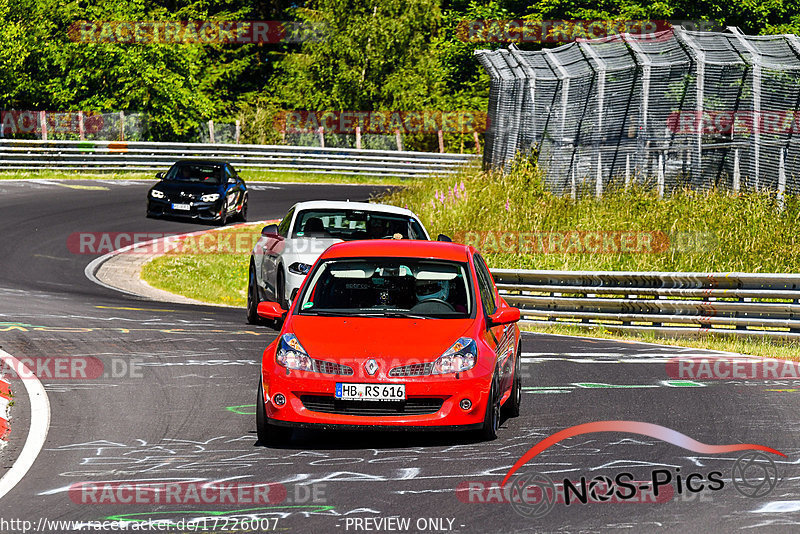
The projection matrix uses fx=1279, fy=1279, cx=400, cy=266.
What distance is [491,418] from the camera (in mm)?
9273

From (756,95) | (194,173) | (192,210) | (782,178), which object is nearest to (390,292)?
(782,178)

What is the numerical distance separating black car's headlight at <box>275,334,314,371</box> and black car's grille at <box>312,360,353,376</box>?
0.04 m

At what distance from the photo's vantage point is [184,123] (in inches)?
2219

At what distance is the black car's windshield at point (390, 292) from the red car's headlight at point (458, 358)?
0.55 m

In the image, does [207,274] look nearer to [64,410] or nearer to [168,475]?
[64,410]

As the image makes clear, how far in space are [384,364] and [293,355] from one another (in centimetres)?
68

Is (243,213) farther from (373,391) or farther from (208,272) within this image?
(373,391)

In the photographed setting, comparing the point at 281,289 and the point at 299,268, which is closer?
the point at 299,268

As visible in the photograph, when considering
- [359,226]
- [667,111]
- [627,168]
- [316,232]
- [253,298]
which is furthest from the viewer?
[627,168]

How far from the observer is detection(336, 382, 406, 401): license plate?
8.92 meters

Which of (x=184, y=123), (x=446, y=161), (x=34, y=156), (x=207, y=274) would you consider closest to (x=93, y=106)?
(x=184, y=123)

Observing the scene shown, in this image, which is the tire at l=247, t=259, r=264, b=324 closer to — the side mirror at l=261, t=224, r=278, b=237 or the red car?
the side mirror at l=261, t=224, r=278, b=237

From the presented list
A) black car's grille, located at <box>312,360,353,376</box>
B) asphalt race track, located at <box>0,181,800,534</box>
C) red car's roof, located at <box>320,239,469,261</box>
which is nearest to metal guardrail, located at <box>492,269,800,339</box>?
asphalt race track, located at <box>0,181,800,534</box>

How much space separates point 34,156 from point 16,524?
3888 cm
